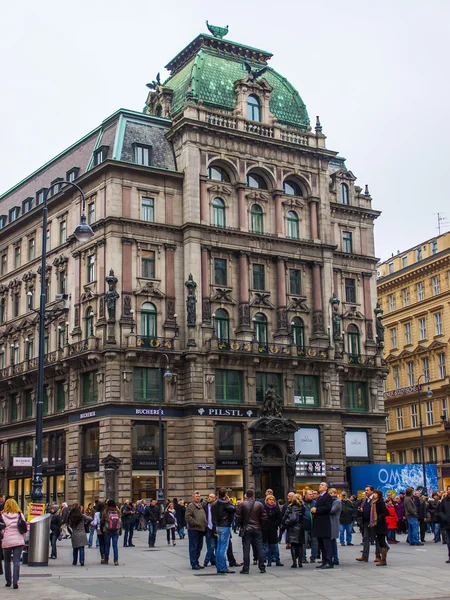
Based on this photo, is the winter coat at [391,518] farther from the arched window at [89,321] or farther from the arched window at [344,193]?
the arched window at [344,193]

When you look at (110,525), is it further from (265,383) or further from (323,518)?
(265,383)

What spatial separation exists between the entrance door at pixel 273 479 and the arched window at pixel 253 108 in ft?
85.3

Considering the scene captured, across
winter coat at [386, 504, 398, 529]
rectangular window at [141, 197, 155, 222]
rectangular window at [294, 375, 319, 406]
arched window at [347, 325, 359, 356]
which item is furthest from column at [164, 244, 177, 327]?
winter coat at [386, 504, 398, 529]

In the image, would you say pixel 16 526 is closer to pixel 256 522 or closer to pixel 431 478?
pixel 256 522

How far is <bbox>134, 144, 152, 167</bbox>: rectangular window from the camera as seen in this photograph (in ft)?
208

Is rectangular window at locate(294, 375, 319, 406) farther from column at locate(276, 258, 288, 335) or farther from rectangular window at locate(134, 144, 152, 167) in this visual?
rectangular window at locate(134, 144, 152, 167)

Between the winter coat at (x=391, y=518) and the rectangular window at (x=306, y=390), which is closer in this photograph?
the winter coat at (x=391, y=518)

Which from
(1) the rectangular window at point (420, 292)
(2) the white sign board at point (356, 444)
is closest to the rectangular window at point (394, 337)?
(1) the rectangular window at point (420, 292)

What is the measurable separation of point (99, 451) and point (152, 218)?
16.4 metres

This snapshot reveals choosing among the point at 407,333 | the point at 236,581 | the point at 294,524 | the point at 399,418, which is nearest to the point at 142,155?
the point at 407,333

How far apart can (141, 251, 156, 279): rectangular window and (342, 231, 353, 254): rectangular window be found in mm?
17862

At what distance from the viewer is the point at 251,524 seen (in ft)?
78.5

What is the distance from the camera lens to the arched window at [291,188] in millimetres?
68375

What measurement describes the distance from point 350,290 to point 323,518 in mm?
47418
